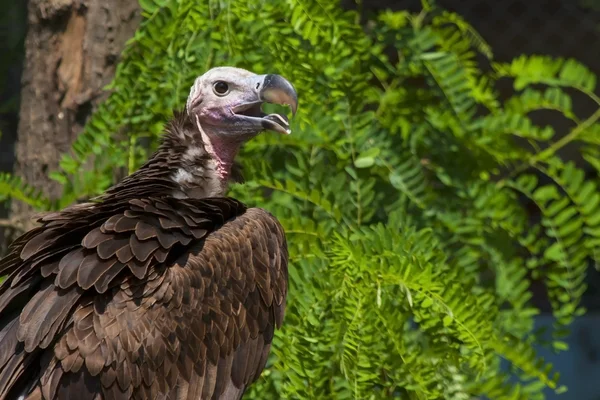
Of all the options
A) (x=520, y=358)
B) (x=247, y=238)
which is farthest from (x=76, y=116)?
(x=520, y=358)

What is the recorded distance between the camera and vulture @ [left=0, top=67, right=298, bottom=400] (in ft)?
9.39

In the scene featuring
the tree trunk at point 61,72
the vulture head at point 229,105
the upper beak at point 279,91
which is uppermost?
the upper beak at point 279,91

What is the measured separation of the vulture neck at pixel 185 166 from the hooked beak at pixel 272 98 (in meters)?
0.14

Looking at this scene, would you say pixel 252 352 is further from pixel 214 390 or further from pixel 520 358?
pixel 520 358

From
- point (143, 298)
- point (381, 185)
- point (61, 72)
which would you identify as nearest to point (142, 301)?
point (143, 298)

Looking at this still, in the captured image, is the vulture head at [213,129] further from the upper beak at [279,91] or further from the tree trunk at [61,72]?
the tree trunk at [61,72]

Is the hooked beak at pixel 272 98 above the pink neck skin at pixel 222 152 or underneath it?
above

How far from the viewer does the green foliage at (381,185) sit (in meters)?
3.55

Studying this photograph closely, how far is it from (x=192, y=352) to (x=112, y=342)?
0.28 meters

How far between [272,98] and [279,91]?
1.4 inches

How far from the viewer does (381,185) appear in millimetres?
4141

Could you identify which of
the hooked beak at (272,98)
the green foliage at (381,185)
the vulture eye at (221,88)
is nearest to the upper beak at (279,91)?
the hooked beak at (272,98)

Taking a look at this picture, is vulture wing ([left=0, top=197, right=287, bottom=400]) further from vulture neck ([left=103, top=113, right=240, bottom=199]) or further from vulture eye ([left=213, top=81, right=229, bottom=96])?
vulture eye ([left=213, top=81, right=229, bottom=96])

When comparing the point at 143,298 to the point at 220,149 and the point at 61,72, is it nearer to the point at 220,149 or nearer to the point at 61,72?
the point at 220,149
